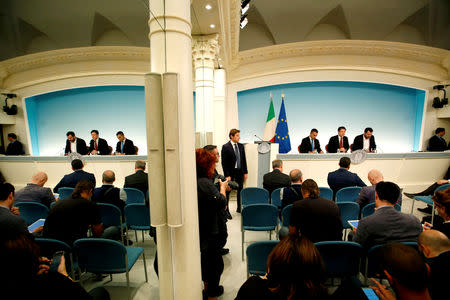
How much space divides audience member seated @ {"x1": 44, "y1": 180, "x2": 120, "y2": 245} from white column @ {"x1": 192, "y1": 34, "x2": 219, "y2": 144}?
267cm

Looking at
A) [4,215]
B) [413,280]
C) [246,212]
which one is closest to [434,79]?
[246,212]

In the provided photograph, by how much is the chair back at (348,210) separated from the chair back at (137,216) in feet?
8.70

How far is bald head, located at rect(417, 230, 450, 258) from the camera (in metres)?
1.52

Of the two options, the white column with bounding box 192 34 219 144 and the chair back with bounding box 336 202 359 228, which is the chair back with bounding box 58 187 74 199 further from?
the chair back with bounding box 336 202 359 228

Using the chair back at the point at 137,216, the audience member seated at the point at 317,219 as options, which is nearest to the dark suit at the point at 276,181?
the audience member seated at the point at 317,219

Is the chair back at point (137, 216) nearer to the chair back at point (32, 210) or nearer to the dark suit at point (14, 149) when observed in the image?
the chair back at point (32, 210)

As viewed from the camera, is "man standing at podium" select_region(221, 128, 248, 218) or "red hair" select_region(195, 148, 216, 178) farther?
"man standing at podium" select_region(221, 128, 248, 218)

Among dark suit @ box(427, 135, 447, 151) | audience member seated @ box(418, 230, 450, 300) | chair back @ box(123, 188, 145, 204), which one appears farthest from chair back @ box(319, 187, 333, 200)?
dark suit @ box(427, 135, 447, 151)

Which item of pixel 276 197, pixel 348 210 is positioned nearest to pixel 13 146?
pixel 276 197

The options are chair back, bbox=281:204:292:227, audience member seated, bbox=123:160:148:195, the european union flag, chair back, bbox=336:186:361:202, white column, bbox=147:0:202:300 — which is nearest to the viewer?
white column, bbox=147:0:202:300

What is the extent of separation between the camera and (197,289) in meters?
1.99

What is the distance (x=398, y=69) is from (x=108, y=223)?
9929 millimetres

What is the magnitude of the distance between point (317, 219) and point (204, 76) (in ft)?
12.2

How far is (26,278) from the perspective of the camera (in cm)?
109
